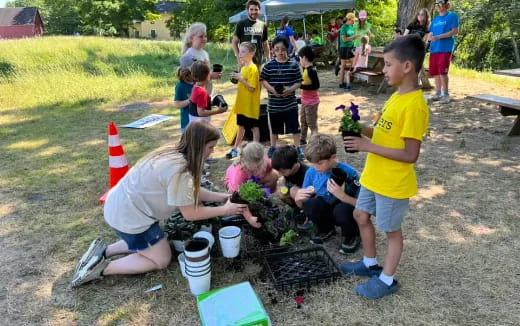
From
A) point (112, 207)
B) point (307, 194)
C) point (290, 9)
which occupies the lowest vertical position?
point (307, 194)

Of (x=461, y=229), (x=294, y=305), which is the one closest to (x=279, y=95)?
(x=461, y=229)

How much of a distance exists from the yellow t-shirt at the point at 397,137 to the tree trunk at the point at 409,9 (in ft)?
23.7

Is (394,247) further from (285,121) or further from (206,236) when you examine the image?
(285,121)

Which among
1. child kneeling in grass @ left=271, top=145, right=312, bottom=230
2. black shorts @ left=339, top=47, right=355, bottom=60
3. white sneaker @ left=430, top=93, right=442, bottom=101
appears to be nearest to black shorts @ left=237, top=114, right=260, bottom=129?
child kneeling in grass @ left=271, top=145, right=312, bottom=230

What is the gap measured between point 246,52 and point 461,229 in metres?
3.07

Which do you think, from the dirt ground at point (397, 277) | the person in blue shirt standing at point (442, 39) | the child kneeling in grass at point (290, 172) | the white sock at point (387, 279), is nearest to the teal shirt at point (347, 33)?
the person in blue shirt standing at point (442, 39)

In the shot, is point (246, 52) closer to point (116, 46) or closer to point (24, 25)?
point (116, 46)

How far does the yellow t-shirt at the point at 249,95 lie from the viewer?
→ 4695 mm

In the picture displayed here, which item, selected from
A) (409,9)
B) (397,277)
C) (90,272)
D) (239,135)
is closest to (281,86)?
(239,135)

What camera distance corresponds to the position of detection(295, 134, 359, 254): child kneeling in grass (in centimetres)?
275

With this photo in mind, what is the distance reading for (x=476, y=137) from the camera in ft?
17.4

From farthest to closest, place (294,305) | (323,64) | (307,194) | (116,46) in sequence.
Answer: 1. (116,46)
2. (323,64)
3. (307,194)
4. (294,305)

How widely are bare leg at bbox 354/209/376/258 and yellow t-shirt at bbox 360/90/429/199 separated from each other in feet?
0.87

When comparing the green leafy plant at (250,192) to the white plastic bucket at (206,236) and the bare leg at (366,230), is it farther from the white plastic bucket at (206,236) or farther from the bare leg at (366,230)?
the bare leg at (366,230)
